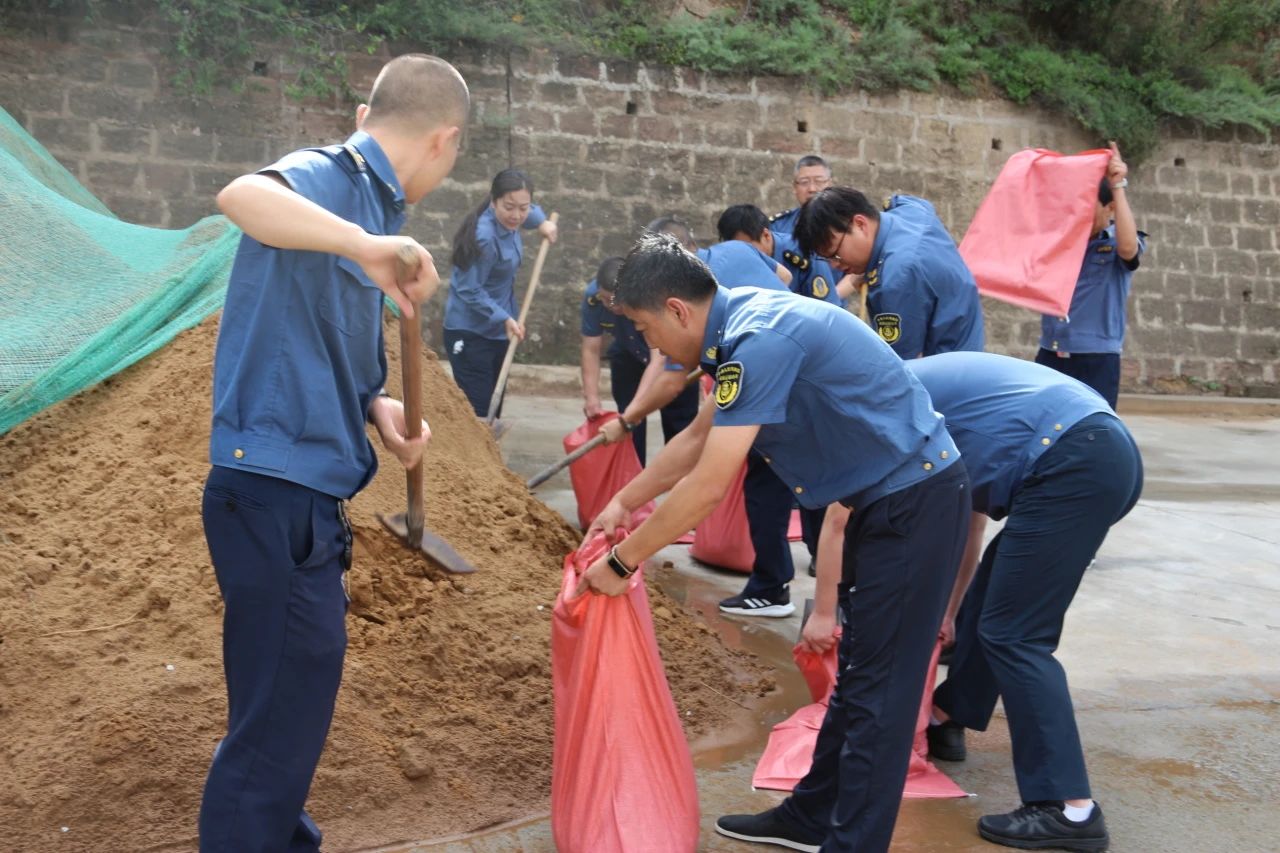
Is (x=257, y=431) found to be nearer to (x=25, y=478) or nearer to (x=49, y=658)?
(x=49, y=658)

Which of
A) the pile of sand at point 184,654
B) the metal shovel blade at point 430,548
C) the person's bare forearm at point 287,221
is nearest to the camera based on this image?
the person's bare forearm at point 287,221

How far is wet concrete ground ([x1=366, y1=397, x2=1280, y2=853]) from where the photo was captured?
308 centimetres

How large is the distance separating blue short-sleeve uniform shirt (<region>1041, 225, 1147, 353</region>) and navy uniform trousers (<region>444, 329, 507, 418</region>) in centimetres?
290

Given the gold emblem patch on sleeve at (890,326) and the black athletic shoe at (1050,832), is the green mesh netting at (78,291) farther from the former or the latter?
the black athletic shoe at (1050,832)

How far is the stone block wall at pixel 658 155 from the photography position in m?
9.45

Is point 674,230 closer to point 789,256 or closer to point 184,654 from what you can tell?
point 789,256

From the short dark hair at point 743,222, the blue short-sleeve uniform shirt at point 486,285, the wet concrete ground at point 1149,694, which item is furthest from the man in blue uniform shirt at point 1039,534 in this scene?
the blue short-sleeve uniform shirt at point 486,285

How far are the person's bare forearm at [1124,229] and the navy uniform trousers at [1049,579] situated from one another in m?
2.58

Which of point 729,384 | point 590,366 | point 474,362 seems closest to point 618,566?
point 729,384

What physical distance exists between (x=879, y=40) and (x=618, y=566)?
32.8ft

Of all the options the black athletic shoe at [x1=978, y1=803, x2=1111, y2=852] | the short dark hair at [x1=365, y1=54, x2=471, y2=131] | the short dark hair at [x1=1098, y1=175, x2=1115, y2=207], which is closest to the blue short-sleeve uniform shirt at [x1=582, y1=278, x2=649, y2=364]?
the short dark hair at [x1=1098, y1=175, x2=1115, y2=207]

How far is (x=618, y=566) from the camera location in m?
2.63

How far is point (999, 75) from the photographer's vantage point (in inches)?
472

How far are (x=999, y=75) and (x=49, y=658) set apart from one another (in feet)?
36.2
